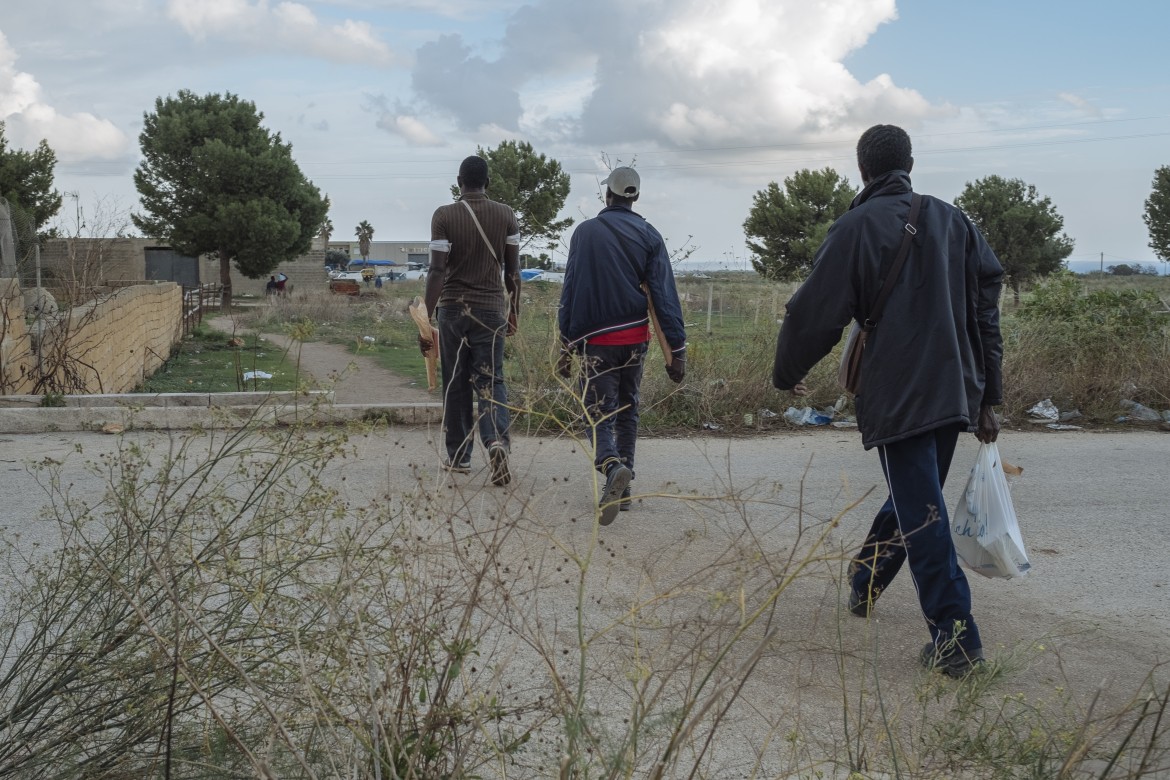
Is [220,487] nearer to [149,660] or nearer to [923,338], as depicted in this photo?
[149,660]

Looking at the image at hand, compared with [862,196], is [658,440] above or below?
below

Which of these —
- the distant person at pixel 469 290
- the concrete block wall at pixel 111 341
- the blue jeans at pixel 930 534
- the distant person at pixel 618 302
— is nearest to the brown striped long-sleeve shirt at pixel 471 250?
the distant person at pixel 469 290

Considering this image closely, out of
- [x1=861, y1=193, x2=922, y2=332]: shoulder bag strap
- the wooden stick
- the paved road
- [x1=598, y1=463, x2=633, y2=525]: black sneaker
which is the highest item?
[x1=861, y1=193, x2=922, y2=332]: shoulder bag strap

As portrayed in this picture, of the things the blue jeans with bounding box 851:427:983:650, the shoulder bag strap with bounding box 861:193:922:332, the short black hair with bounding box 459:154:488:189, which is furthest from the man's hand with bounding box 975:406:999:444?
the short black hair with bounding box 459:154:488:189

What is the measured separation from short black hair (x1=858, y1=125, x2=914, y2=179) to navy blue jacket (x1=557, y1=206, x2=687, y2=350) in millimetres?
2073

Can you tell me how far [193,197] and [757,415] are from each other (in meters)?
39.8

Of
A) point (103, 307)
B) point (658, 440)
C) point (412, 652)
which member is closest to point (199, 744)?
point (412, 652)

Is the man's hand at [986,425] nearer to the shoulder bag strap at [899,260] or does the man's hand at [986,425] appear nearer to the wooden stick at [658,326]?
the shoulder bag strap at [899,260]

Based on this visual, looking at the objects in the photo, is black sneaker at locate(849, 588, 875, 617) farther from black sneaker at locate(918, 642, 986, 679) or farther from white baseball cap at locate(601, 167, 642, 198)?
white baseball cap at locate(601, 167, 642, 198)

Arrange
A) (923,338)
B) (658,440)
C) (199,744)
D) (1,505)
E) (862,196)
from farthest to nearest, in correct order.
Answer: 1. (658,440)
2. (1,505)
3. (862,196)
4. (923,338)
5. (199,744)

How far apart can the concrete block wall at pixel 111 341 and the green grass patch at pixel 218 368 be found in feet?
1.02

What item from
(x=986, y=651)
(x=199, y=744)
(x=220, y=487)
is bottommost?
(x=986, y=651)

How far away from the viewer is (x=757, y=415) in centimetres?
966

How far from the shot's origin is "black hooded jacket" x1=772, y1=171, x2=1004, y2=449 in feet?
13.2
